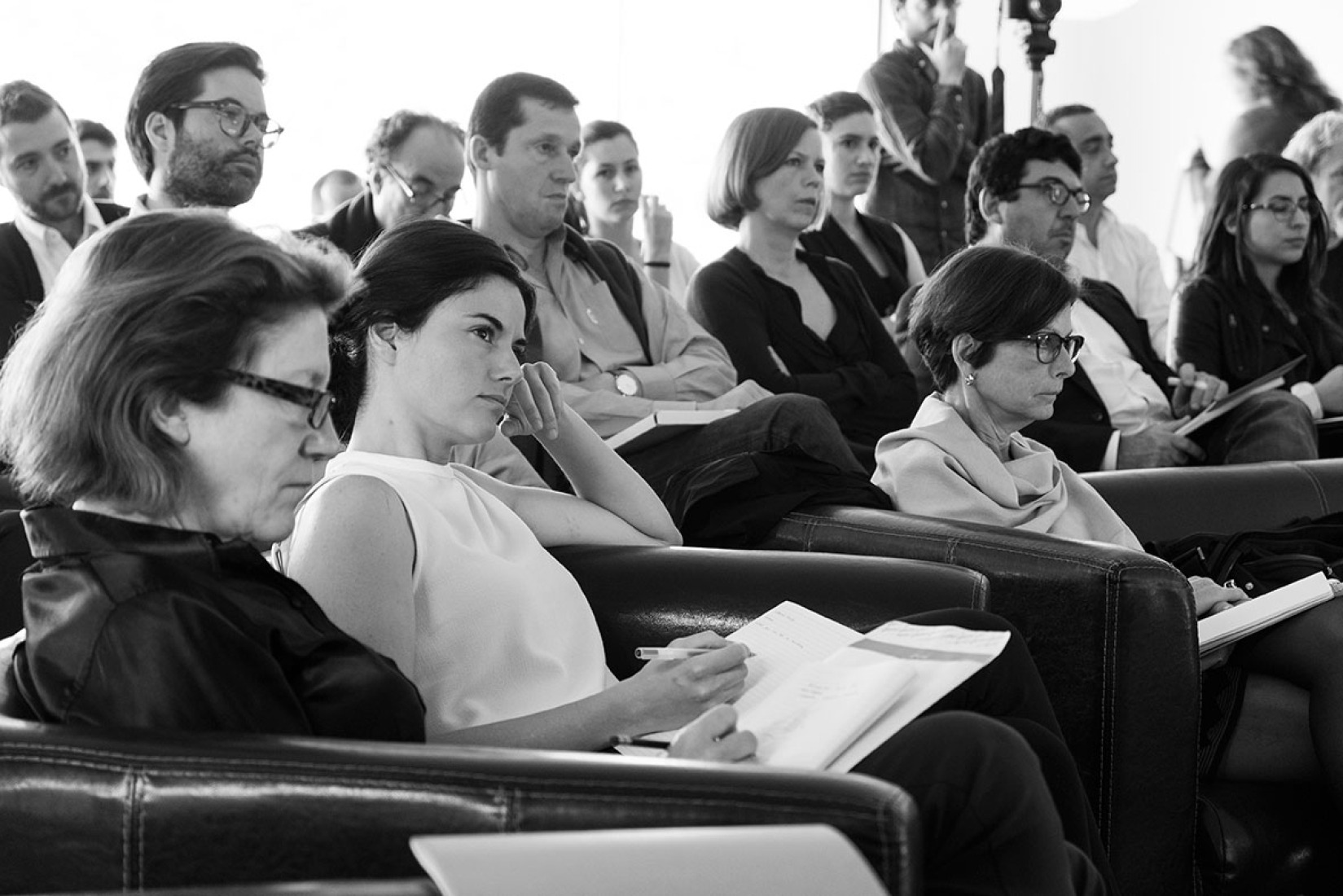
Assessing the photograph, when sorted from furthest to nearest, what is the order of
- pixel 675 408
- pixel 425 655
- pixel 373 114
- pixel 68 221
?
1. pixel 373 114
2. pixel 68 221
3. pixel 675 408
4. pixel 425 655

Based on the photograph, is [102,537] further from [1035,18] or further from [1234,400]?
[1035,18]

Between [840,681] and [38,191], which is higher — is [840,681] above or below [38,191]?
below

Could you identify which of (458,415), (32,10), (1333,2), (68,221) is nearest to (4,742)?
(458,415)

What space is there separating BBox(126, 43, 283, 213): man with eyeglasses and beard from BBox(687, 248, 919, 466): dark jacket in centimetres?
107

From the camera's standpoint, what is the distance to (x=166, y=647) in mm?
1098

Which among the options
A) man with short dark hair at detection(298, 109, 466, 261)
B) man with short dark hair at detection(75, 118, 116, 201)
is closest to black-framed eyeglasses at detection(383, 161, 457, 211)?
man with short dark hair at detection(298, 109, 466, 261)

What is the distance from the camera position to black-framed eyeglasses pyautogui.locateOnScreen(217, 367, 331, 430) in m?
1.25

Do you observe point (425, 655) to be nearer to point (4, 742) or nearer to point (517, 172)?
point (4, 742)

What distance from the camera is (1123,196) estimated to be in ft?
24.3

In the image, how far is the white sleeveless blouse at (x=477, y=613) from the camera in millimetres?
1621

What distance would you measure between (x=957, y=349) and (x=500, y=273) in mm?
980

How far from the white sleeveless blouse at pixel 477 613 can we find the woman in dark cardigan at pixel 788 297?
1760mm

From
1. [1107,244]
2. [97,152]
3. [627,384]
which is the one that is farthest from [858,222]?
[97,152]

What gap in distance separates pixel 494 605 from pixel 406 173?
2.18 m
